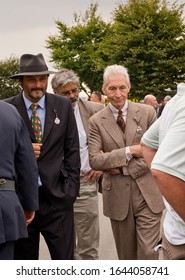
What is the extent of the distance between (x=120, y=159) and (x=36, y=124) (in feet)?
2.41

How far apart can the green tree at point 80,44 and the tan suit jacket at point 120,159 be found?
50886mm

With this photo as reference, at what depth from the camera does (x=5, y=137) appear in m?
3.31

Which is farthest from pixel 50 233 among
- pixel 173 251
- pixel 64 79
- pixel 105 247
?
pixel 105 247

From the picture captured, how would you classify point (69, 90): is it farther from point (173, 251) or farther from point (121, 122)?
point (173, 251)

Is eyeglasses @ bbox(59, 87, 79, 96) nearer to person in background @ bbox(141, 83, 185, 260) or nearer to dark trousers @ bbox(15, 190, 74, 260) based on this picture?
dark trousers @ bbox(15, 190, 74, 260)

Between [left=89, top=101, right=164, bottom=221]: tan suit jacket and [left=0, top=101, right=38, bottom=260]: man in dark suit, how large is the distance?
1.02 m

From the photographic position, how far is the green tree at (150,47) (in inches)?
1657

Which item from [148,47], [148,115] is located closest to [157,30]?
[148,47]

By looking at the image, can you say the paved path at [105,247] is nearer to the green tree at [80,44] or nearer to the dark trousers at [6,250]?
the dark trousers at [6,250]

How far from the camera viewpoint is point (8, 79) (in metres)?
50.9

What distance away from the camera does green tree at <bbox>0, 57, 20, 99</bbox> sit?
4919 centimetres

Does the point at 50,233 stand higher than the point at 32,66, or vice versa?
the point at 32,66

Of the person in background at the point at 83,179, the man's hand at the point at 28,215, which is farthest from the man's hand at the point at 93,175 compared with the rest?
the man's hand at the point at 28,215
